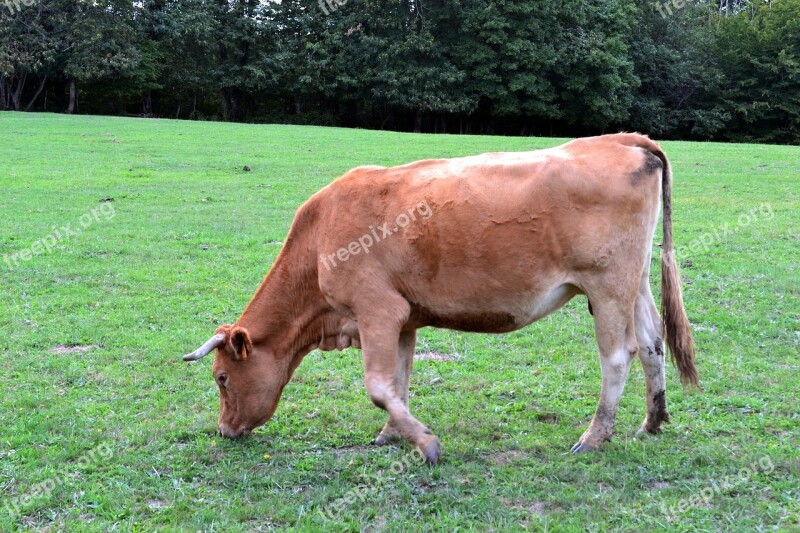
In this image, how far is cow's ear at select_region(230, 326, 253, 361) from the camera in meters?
6.22

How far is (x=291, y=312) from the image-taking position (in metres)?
6.49

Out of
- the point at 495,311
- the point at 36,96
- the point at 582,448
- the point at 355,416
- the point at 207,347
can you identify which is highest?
the point at 36,96

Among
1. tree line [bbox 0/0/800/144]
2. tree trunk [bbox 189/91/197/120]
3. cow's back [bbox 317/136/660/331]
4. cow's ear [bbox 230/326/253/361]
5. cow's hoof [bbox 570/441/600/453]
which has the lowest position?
cow's hoof [bbox 570/441/600/453]

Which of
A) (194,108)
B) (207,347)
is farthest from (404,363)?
(194,108)

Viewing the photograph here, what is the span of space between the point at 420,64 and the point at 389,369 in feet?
152

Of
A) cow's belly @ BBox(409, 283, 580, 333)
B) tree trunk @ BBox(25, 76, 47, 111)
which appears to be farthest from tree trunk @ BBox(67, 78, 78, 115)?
cow's belly @ BBox(409, 283, 580, 333)

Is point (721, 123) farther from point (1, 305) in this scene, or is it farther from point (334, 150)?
point (1, 305)

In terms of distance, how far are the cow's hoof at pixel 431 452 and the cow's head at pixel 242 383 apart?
146 cm

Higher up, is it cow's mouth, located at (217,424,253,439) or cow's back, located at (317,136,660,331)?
cow's back, located at (317,136,660,331)

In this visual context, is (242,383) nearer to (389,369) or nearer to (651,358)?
(389,369)

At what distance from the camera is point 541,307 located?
5984mm

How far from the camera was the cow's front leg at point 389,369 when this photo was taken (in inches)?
230

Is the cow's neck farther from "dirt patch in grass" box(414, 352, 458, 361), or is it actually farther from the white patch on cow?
"dirt patch in grass" box(414, 352, 458, 361)

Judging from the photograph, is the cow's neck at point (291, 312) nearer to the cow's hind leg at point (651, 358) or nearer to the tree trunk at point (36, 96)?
the cow's hind leg at point (651, 358)
